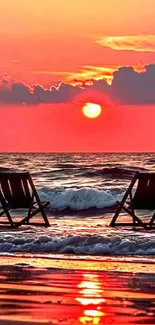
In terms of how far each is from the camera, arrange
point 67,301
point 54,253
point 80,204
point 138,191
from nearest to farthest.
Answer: point 67,301, point 54,253, point 138,191, point 80,204

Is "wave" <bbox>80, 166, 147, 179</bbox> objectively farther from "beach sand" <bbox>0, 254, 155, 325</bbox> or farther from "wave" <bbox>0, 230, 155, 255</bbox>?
"beach sand" <bbox>0, 254, 155, 325</bbox>

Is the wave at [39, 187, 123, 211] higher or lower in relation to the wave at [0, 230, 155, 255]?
lower

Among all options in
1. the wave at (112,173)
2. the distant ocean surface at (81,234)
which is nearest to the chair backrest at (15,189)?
the distant ocean surface at (81,234)

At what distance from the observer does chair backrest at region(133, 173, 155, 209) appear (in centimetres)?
1546

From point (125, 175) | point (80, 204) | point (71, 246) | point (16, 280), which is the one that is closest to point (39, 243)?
point (71, 246)

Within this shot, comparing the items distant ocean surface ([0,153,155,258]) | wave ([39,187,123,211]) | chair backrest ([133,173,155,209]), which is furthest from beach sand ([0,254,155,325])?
wave ([39,187,123,211])

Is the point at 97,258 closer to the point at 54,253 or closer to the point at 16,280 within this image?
the point at 54,253

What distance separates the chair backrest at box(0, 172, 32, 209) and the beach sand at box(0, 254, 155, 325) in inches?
177

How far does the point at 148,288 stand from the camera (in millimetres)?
8711

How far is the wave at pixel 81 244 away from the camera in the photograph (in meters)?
12.9

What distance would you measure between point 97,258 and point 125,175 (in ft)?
91.4

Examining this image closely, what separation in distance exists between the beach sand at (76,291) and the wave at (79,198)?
13.5 meters

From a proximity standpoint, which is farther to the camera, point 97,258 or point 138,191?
point 138,191

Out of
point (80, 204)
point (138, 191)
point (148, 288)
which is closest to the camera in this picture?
point (148, 288)
